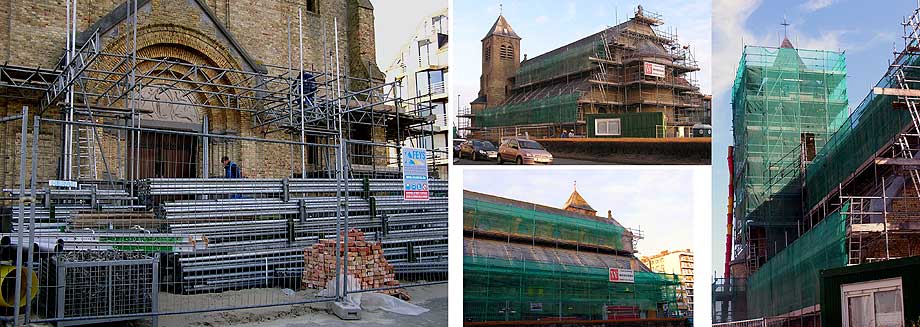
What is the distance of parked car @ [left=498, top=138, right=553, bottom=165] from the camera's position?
43.7 ft

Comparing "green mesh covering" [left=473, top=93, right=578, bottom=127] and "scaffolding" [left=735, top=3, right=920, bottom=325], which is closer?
"green mesh covering" [left=473, top=93, right=578, bottom=127]

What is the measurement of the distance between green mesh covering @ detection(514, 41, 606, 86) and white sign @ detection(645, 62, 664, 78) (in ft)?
8.64

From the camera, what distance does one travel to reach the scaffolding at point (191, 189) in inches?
471

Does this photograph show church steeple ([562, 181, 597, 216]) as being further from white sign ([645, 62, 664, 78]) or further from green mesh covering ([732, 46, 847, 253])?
green mesh covering ([732, 46, 847, 253])

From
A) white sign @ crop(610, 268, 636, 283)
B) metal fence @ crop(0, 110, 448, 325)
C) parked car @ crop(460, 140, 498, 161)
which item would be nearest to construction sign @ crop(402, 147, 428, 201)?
parked car @ crop(460, 140, 498, 161)

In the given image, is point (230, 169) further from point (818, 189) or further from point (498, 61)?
point (818, 189)

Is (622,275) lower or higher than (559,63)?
lower

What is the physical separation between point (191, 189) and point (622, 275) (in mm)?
7887

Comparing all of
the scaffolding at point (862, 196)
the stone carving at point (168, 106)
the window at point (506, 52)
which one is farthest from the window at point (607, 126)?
the stone carving at point (168, 106)

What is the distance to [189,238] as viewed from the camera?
40.4 feet

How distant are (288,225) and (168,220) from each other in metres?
2.21

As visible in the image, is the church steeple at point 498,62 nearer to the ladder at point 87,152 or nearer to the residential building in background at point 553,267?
the residential building in background at point 553,267

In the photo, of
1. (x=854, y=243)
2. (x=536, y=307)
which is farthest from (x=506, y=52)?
(x=854, y=243)

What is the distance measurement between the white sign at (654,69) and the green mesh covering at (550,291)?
6739 mm
